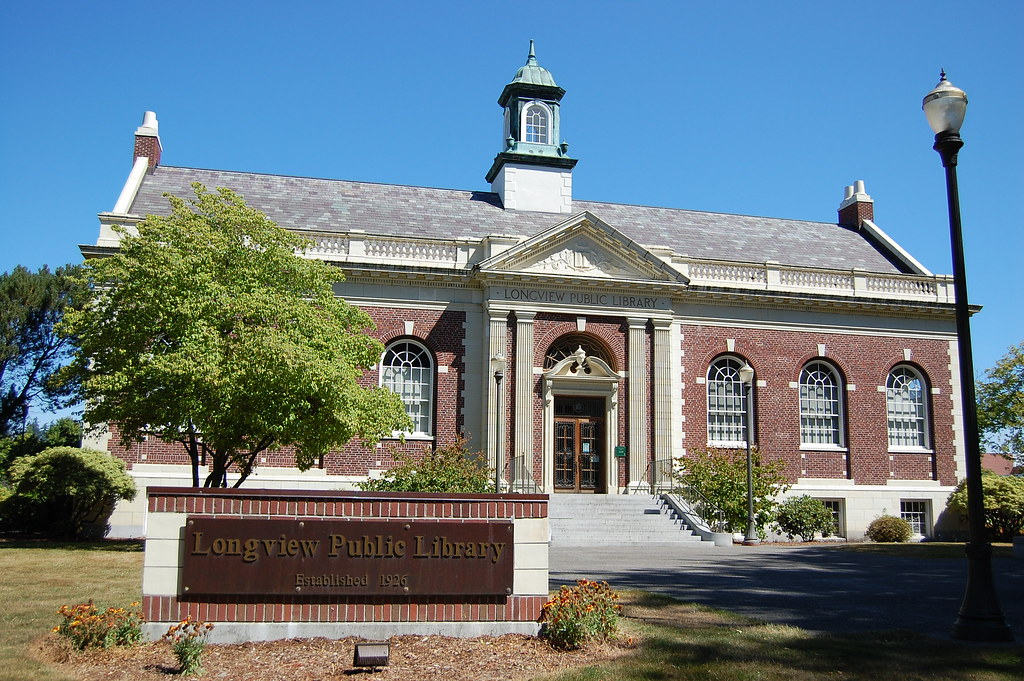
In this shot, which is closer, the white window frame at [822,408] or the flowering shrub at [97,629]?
the flowering shrub at [97,629]

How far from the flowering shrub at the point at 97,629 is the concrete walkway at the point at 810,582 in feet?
19.7

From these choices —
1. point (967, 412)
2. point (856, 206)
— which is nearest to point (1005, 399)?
point (856, 206)

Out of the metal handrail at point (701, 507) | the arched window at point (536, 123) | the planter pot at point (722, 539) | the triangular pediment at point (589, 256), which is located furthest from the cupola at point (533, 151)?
the planter pot at point (722, 539)

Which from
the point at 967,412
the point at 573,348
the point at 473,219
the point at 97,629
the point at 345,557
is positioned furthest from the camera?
the point at 473,219

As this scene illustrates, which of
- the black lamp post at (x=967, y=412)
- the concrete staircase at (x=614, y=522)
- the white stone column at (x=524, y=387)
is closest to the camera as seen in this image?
the black lamp post at (x=967, y=412)

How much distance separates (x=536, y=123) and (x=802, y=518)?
17843 mm

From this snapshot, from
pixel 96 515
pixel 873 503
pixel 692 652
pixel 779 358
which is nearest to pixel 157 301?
pixel 96 515

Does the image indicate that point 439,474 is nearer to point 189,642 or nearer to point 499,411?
point 499,411

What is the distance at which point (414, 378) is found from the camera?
2828 centimetres

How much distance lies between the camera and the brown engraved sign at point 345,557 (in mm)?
9211

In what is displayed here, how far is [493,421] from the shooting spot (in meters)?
27.2

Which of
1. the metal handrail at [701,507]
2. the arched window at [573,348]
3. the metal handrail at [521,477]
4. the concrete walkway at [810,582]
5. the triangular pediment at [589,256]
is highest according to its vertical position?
the triangular pediment at [589,256]

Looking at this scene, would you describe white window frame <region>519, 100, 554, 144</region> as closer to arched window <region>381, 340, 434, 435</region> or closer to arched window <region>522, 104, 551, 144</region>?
arched window <region>522, 104, 551, 144</region>

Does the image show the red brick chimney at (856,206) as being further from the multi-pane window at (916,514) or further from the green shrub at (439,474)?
the green shrub at (439,474)
